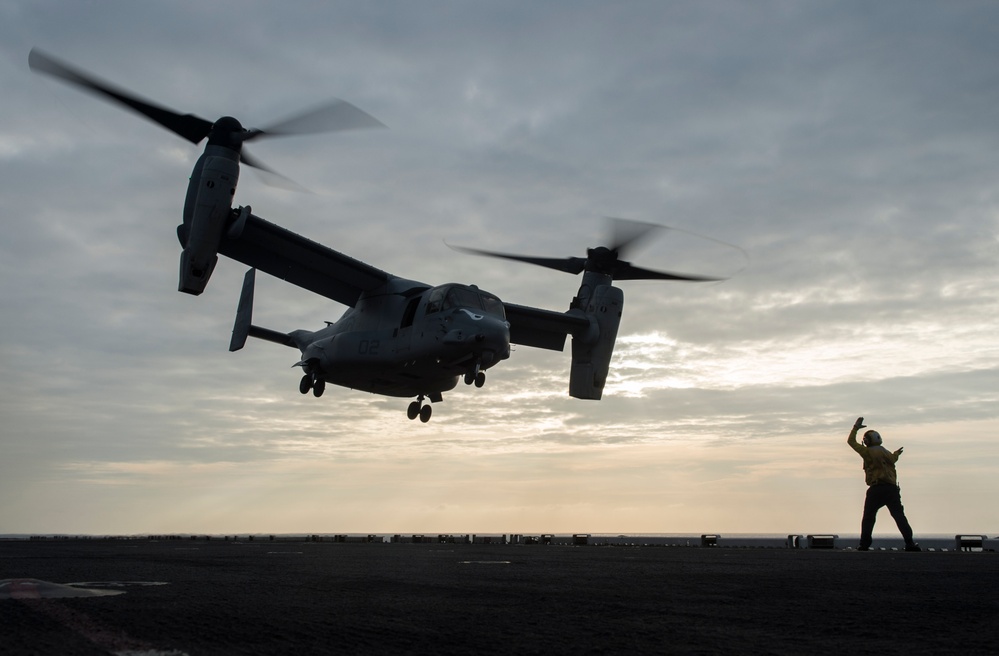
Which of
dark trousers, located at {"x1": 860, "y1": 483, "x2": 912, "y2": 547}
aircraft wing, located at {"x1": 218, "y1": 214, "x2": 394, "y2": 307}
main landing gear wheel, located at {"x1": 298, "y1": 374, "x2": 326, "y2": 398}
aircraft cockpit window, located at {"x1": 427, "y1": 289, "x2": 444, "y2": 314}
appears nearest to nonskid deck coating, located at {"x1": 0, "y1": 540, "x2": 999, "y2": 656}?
dark trousers, located at {"x1": 860, "y1": 483, "x2": 912, "y2": 547}

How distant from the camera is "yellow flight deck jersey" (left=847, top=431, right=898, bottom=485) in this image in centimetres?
1747

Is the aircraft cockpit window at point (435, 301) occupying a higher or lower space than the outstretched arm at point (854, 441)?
higher

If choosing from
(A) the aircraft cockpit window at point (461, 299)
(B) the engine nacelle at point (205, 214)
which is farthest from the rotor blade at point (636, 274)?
(B) the engine nacelle at point (205, 214)

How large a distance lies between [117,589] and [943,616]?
7908 millimetres

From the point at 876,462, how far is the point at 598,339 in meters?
15.4

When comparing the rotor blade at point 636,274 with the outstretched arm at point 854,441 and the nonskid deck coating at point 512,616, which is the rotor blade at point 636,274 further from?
the nonskid deck coating at point 512,616

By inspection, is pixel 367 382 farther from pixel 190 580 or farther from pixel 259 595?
pixel 259 595

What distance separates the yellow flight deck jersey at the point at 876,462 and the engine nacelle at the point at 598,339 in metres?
14.9

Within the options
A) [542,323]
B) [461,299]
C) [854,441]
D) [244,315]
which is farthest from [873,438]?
[244,315]

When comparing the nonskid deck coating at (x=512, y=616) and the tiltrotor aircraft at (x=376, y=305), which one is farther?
the tiltrotor aircraft at (x=376, y=305)

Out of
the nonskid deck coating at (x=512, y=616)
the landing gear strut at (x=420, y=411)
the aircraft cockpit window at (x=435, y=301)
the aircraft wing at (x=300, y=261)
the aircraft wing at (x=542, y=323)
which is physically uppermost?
the aircraft wing at (x=300, y=261)

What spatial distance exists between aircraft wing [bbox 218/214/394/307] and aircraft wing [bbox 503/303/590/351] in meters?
5.52

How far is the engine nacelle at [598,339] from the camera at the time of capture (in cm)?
3194

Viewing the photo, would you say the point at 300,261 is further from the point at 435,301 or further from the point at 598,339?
the point at 598,339
